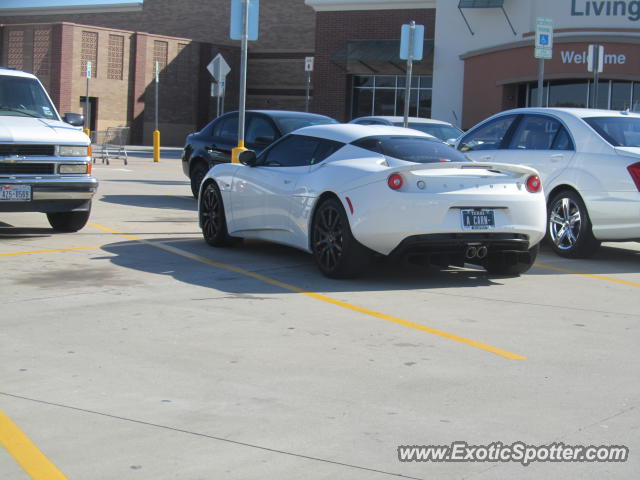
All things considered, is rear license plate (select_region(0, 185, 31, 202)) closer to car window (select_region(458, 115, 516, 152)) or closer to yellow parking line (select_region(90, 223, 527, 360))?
yellow parking line (select_region(90, 223, 527, 360))

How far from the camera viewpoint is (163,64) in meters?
53.5

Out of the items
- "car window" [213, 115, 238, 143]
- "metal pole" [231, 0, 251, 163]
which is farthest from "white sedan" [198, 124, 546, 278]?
"car window" [213, 115, 238, 143]

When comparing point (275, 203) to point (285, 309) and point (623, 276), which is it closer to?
point (285, 309)

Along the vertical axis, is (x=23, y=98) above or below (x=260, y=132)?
above

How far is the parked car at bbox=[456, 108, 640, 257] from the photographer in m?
10.1

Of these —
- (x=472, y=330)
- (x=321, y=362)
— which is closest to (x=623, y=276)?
(x=472, y=330)

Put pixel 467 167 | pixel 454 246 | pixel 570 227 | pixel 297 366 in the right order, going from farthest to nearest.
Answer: pixel 570 227, pixel 467 167, pixel 454 246, pixel 297 366

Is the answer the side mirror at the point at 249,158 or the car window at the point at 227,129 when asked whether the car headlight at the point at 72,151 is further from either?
the car window at the point at 227,129

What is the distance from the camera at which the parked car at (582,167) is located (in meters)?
10.1

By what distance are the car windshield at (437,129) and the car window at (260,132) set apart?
13.6ft

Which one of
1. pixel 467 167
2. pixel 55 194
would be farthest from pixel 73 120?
pixel 467 167

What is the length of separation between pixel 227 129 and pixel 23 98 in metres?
A: 4.08

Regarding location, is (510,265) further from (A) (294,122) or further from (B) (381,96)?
(B) (381,96)

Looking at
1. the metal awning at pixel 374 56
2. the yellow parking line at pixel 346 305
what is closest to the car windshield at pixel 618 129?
the yellow parking line at pixel 346 305
